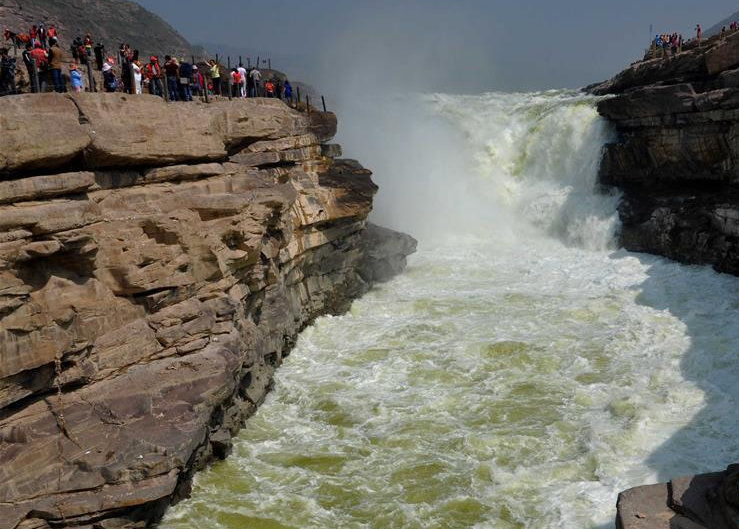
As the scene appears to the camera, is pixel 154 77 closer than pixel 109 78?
No

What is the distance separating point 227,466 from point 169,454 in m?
1.87

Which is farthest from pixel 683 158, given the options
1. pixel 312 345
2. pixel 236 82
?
pixel 236 82

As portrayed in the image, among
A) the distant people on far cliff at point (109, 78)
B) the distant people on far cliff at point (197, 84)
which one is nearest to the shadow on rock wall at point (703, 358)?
the distant people on far cliff at point (109, 78)

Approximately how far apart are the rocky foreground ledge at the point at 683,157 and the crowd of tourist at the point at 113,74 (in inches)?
539

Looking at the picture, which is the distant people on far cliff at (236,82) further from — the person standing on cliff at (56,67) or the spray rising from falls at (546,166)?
the spray rising from falls at (546,166)

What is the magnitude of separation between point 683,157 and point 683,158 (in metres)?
0.05

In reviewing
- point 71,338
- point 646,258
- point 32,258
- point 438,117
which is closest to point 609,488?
point 71,338

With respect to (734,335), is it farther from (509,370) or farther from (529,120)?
(529,120)

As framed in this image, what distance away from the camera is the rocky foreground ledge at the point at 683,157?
22594 millimetres

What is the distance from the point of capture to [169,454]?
11.2 meters

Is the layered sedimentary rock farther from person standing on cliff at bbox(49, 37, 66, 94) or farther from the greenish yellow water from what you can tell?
person standing on cliff at bbox(49, 37, 66, 94)

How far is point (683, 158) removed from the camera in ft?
82.6

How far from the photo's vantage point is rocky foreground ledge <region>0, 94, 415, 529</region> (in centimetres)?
1041

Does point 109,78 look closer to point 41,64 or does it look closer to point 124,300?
point 41,64
